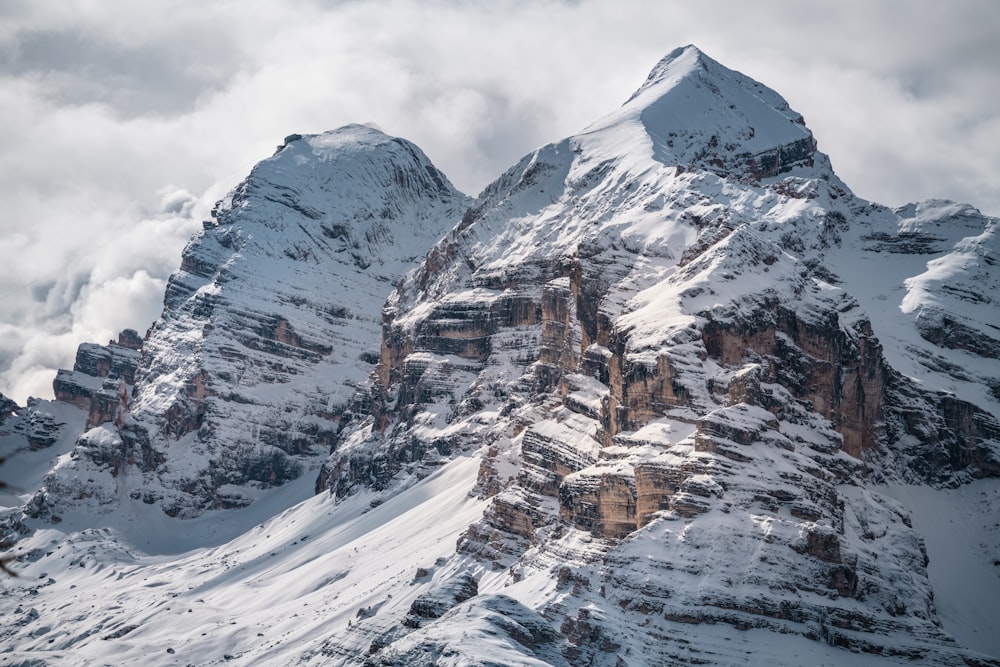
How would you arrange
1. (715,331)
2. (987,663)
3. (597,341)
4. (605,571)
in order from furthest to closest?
(597,341) → (715,331) → (605,571) → (987,663)

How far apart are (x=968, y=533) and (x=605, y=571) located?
184 feet

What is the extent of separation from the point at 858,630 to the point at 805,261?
290 ft

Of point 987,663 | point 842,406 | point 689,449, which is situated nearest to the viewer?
point 987,663

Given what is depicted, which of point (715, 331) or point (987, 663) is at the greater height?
point (715, 331)

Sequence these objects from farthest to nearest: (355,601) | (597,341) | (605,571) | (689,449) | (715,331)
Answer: (597,341) < (355,601) < (715,331) < (689,449) < (605,571)

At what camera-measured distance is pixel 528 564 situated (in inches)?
5423

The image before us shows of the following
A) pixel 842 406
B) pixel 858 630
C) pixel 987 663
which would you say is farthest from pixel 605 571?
pixel 842 406

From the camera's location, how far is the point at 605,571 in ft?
405

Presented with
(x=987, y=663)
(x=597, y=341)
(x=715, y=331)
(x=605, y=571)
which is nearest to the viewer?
(x=987, y=663)

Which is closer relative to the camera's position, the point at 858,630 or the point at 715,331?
the point at 858,630

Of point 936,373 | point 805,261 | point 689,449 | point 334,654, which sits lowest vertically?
point 334,654

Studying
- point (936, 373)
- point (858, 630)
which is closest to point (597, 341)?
point (936, 373)

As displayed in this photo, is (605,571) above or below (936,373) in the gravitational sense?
below

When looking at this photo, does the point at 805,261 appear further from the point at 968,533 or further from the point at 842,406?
the point at 968,533
